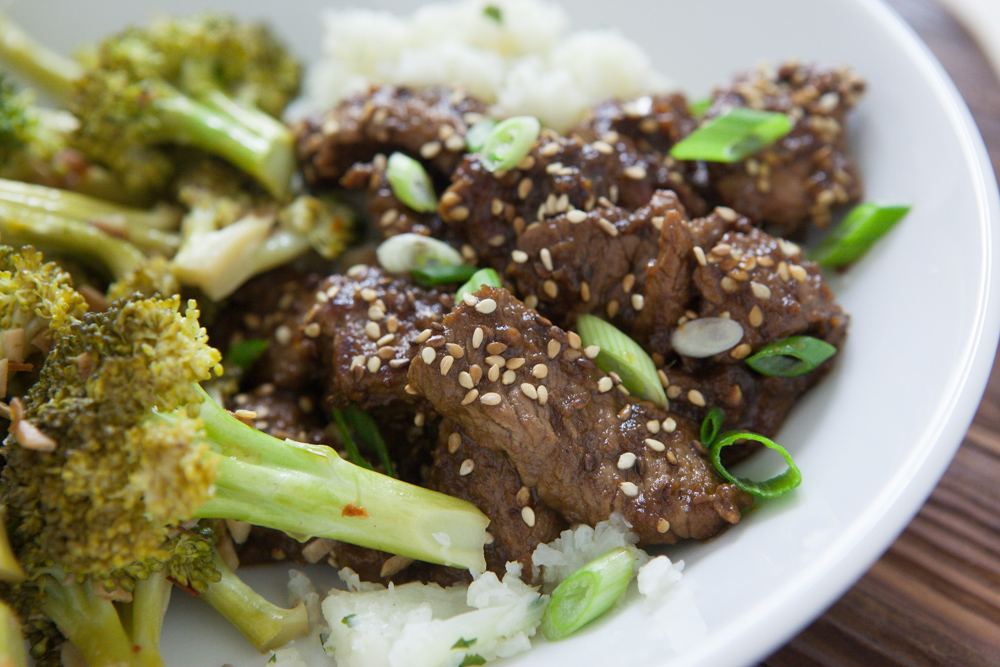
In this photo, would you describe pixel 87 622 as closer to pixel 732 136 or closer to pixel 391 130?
pixel 391 130

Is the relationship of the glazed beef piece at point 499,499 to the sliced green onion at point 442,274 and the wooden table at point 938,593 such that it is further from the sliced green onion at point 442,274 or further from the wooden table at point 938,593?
the wooden table at point 938,593

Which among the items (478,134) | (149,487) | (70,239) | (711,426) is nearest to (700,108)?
(478,134)

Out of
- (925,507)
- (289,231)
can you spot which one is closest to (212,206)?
(289,231)

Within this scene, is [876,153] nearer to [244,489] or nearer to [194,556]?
[244,489]

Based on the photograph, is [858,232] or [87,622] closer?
[87,622]

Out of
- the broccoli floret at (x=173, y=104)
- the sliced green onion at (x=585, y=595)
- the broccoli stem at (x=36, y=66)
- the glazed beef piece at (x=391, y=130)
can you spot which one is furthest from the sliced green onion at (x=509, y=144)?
the broccoli stem at (x=36, y=66)

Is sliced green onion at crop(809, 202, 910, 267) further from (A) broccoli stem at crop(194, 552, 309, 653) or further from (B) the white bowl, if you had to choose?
(A) broccoli stem at crop(194, 552, 309, 653)
